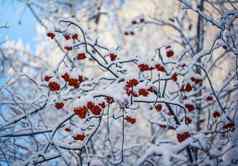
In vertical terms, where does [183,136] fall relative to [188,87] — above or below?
below

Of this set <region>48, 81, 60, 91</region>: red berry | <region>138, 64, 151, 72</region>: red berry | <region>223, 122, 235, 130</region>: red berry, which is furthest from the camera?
<region>223, 122, 235, 130</region>: red berry

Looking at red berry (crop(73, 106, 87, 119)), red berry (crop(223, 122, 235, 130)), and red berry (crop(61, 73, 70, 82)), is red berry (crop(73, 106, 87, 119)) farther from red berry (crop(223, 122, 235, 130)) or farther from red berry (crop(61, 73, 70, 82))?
red berry (crop(223, 122, 235, 130))

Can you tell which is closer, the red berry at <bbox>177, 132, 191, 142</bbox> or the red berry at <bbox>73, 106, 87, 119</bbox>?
the red berry at <bbox>73, 106, 87, 119</bbox>

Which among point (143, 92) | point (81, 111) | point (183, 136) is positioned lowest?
point (183, 136)

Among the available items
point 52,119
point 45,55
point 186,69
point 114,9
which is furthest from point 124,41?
point 186,69

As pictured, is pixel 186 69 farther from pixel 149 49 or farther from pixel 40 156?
pixel 149 49

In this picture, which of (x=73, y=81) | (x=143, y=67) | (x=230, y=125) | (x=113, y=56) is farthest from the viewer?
(x=230, y=125)

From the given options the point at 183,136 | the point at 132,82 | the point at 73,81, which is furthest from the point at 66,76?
the point at 183,136

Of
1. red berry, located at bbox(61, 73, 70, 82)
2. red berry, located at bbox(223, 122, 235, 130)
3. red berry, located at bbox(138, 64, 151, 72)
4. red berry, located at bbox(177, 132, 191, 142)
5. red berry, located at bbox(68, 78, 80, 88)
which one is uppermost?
red berry, located at bbox(138, 64, 151, 72)

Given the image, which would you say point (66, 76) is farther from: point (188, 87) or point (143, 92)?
point (188, 87)

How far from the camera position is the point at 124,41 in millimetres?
10250

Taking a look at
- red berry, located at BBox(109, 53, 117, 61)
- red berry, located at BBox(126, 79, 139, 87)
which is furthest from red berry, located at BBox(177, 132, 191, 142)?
red berry, located at BBox(109, 53, 117, 61)

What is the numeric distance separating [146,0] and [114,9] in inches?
68.7

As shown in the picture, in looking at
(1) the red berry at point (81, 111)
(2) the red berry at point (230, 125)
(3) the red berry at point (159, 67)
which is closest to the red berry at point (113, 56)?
(3) the red berry at point (159, 67)
